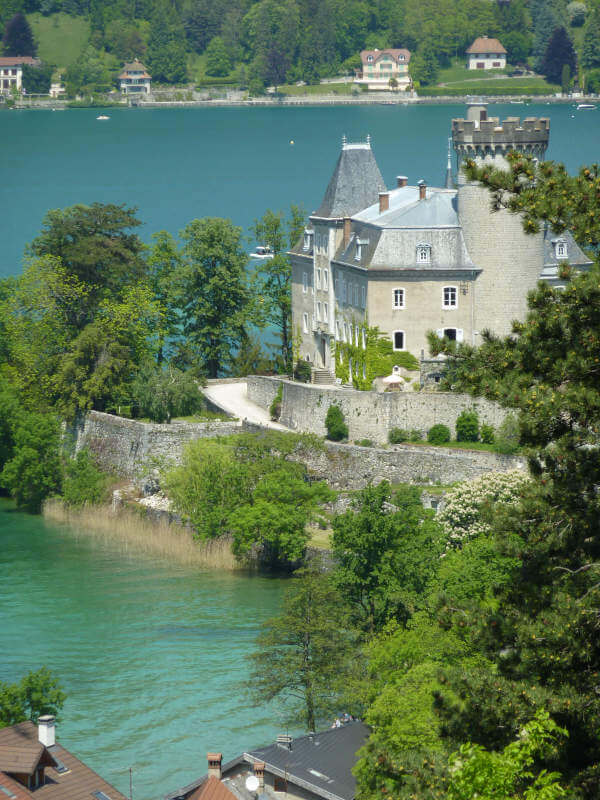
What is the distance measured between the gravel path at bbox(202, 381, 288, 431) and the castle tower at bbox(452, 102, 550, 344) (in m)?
7.82

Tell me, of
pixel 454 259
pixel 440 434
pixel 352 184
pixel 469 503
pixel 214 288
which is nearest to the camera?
pixel 469 503

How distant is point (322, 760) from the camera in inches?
1226

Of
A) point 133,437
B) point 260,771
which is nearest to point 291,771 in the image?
point 260,771

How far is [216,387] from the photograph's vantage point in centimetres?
6384

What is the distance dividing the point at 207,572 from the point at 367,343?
12.4 m

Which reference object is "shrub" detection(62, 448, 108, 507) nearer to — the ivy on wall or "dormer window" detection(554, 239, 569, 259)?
the ivy on wall

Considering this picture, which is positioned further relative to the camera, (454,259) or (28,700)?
(454,259)

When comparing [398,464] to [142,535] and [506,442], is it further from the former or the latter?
[142,535]

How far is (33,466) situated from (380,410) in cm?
1246

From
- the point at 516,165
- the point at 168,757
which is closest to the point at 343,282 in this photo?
the point at 168,757

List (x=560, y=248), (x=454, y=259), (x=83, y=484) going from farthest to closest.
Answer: (x=560, y=248)
(x=454, y=259)
(x=83, y=484)

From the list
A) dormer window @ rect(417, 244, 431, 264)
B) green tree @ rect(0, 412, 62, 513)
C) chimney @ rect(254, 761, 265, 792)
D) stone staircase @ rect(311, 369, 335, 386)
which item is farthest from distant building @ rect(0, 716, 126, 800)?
stone staircase @ rect(311, 369, 335, 386)

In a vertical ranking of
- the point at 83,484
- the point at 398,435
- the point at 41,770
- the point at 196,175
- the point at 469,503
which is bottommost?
the point at 41,770

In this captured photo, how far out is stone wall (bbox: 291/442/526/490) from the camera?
163 feet
